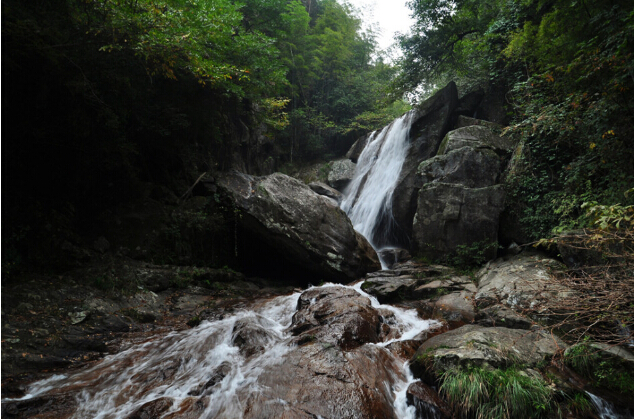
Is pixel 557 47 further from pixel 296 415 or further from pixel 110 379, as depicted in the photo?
pixel 110 379

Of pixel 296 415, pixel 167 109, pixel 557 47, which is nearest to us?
pixel 296 415

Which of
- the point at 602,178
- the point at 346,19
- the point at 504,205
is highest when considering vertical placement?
the point at 346,19

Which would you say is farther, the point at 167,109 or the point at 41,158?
the point at 167,109

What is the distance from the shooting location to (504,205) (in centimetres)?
844

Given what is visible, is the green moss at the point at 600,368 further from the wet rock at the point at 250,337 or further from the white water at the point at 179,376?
the wet rock at the point at 250,337

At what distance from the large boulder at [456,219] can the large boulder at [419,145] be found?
1751 millimetres

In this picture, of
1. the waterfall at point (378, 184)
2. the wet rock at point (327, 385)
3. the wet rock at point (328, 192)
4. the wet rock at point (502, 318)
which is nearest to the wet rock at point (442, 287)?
the wet rock at point (502, 318)

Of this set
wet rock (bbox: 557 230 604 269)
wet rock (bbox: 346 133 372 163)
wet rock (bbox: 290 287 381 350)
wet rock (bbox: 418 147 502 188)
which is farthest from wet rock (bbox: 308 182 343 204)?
wet rock (bbox: 557 230 604 269)

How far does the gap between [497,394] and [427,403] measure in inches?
31.5

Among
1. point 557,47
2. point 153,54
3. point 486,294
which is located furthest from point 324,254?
point 557,47

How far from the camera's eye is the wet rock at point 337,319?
4926 mm

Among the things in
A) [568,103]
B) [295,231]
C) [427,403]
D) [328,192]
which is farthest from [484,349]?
[328,192]

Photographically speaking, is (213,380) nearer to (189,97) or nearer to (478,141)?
(189,97)

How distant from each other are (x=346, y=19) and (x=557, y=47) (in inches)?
673
